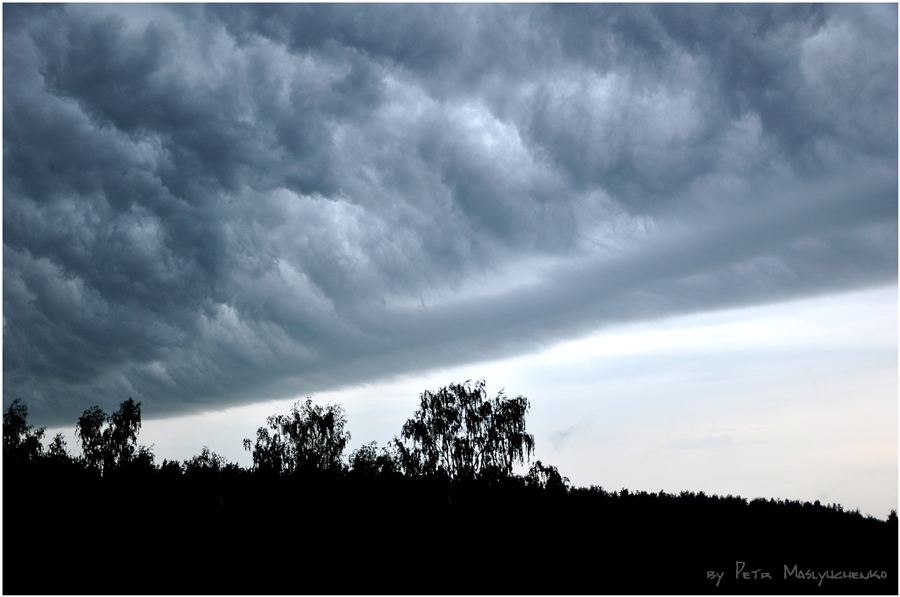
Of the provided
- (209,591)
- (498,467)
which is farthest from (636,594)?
(498,467)

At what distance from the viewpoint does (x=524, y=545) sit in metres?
24.8

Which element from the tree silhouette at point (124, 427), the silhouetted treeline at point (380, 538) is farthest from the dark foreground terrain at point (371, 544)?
the tree silhouette at point (124, 427)

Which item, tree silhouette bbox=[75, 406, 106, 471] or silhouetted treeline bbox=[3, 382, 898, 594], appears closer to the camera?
silhouetted treeline bbox=[3, 382, 898, 594]

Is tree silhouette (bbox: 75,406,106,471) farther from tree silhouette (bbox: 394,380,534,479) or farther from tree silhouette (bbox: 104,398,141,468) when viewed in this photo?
tree silhouette (bbox: 394,380,534,479)

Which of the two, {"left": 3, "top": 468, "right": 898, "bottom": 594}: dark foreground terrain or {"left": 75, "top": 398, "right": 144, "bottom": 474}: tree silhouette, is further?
{"left": 75, "top": 398, "right": 144, "bottom": 474}: tree silhouette

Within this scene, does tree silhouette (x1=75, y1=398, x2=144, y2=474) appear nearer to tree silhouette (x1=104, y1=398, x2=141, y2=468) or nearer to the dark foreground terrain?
tree silhouette (x1=104, y1=398, x2=141, y2=468)

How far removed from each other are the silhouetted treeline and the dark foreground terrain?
0.06 metres

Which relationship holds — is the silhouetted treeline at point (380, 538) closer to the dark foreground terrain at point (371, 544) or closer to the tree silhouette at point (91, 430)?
the dark foreground terrain at point (371, 544)

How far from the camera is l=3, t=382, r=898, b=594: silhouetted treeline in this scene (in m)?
19.8

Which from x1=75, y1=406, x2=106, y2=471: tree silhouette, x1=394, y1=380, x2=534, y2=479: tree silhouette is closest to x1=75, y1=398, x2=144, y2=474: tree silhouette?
x1=75, y1=406, x2=106, y2=471: tree silhouette

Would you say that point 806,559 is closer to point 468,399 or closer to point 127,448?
point 468,399

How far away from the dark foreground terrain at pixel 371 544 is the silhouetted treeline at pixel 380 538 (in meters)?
0.06

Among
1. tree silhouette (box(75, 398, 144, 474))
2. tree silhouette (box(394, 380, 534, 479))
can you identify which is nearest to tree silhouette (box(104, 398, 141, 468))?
tree silhouette (box(75, 398, 144, 474))

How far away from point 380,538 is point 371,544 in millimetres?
693
